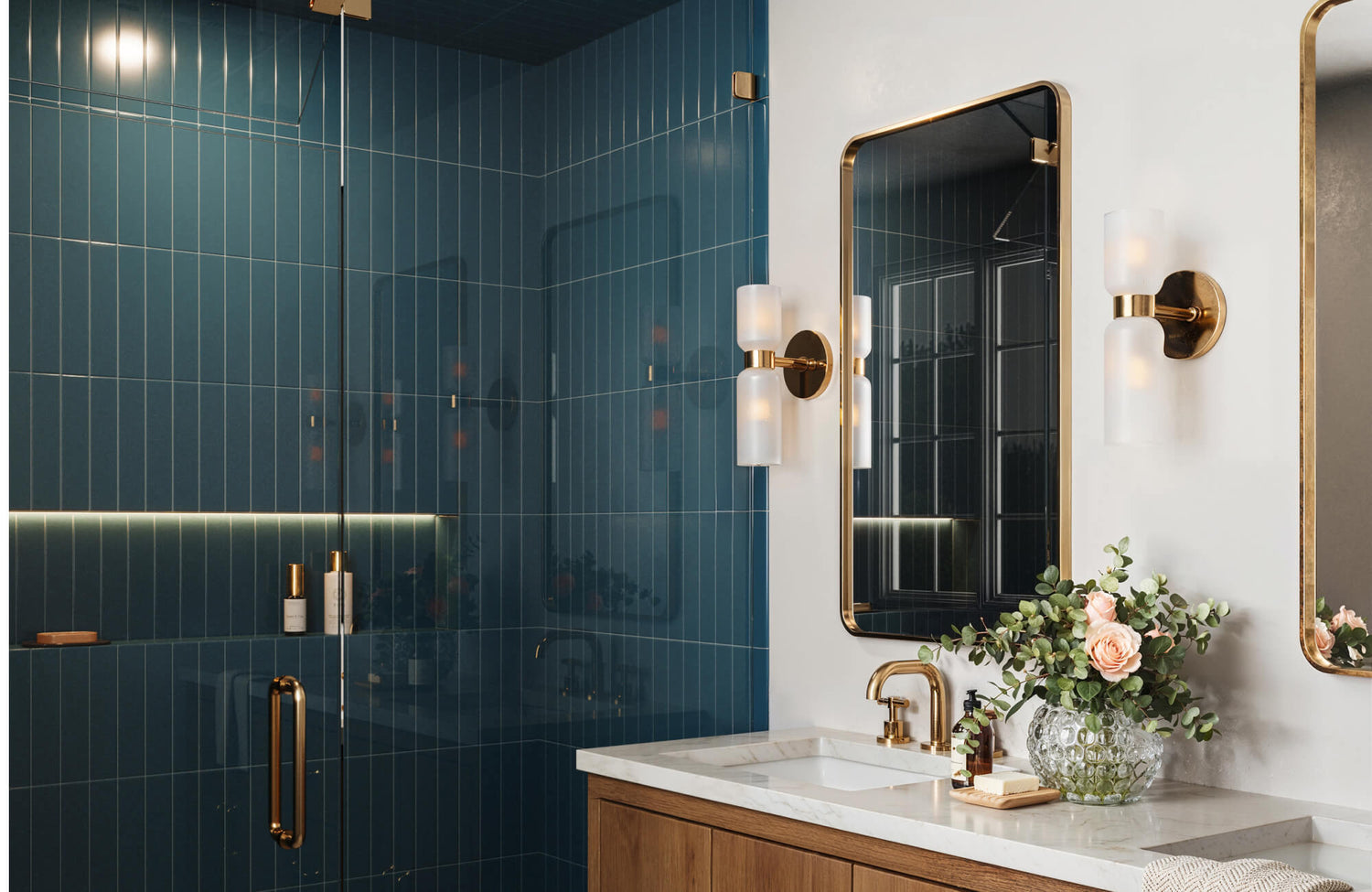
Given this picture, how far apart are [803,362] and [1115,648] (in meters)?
1.07

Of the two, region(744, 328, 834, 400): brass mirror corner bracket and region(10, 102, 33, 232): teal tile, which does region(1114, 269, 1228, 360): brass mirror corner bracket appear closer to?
region(744, 328, 834, 400): brass mirror corner bracket

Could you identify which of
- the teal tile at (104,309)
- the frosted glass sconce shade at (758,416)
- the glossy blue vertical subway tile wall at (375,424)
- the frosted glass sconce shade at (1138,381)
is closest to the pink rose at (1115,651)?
the frosted glass sconce shade at (1138,381)

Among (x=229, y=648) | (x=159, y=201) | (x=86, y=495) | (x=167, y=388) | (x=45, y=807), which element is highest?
(x=159, y=201)

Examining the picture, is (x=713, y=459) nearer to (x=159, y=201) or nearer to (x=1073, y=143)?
(x=1073, y=143)

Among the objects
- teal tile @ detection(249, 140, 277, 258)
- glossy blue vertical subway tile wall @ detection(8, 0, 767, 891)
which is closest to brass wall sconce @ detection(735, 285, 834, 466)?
glossy blue vertical subway tile wall @ detection(8, 0, 767, 891)

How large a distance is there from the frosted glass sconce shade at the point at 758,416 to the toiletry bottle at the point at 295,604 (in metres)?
0.95

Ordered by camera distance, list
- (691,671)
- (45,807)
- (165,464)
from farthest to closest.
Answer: (691,671)
(165,464)
(45,807)

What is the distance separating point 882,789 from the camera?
2.01 m

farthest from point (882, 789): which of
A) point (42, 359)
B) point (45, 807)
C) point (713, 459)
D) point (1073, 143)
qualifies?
point (42, 359)

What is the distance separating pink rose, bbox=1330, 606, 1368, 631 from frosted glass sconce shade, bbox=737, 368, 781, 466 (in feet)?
3.80

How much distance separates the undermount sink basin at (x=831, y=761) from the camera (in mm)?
2332

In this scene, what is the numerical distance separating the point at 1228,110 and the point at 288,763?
6.11 ft

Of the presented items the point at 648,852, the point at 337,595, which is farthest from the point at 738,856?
the point at 337,595

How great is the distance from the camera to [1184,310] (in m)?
1.99
